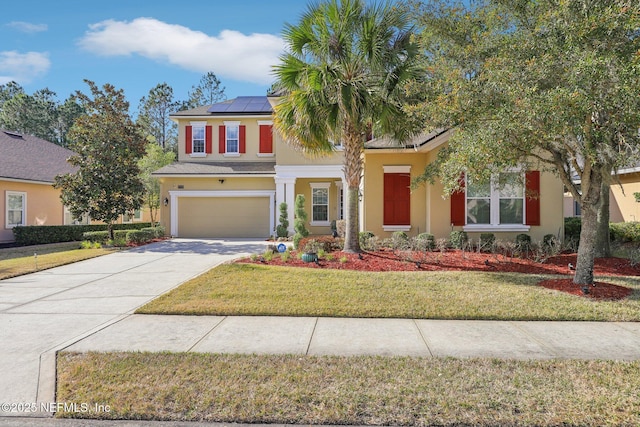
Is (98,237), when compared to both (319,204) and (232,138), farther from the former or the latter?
(319,204)

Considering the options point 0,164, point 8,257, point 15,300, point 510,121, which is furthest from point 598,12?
point 0,164

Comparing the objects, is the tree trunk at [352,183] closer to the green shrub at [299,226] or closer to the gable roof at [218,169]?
the green shrub at [299,226]

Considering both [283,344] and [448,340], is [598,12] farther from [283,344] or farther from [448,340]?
[283,344]

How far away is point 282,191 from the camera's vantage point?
61.6ft

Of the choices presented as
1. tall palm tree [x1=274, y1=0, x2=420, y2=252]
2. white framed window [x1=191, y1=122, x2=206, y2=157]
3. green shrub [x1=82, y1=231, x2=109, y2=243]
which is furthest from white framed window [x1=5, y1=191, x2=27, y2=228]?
tall palm tree [x1=274, y1=0, x2=420, y2=252]

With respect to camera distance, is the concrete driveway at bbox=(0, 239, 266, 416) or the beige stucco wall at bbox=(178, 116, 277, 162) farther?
the beige stucco wall at bbox=(178, 116, 277, 162)

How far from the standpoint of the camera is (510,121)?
21.7ft

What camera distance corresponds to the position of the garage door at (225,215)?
20359 millimetres

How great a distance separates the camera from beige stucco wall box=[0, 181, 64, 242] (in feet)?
55.7

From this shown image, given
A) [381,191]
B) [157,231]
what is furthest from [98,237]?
[381,191]

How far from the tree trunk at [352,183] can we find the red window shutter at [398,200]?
2.72m

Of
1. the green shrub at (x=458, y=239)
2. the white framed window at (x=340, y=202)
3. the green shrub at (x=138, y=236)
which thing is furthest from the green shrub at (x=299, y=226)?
the green shrub at (x=138, y=236)

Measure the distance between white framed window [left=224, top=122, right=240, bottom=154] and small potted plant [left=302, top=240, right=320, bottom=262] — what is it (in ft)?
37.8

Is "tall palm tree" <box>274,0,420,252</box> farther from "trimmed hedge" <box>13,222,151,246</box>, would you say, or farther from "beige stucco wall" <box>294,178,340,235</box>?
"trimmed hedge" <box>13,222,151,246</box>
